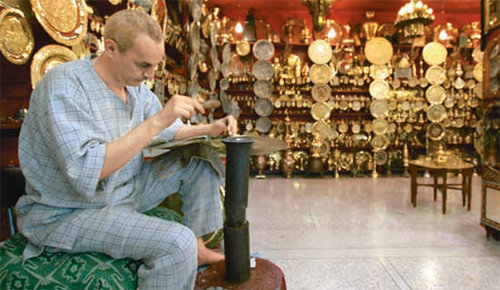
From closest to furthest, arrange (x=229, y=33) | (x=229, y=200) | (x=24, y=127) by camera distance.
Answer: (x=24, y=127) < (x=229, y=200) < (x=229, y=33)

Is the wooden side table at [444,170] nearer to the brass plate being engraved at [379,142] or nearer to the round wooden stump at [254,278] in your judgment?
the brass plate being engraved at [379,142]

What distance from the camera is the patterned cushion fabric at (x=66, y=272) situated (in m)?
1.21

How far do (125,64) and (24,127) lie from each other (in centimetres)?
44

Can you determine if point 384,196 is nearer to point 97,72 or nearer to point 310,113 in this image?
point 310,113

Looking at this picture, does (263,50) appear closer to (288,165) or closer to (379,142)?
(288,165)

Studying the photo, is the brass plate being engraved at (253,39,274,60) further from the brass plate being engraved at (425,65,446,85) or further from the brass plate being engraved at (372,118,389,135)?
the brass plate being engraved at (425,65,446,85)

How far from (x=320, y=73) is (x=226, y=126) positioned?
5.27 metres

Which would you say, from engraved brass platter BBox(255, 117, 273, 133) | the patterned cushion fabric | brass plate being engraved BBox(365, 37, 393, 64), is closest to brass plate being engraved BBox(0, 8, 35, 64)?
the patterned cushion fabric

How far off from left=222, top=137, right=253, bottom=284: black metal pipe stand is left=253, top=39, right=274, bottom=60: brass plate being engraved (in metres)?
5.37

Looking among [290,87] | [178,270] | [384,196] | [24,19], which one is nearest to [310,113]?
[290,87]

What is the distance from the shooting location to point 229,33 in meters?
6.70

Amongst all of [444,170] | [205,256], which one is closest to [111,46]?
[205,256]

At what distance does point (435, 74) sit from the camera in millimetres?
6723

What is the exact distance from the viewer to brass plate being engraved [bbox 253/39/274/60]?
6621mm
